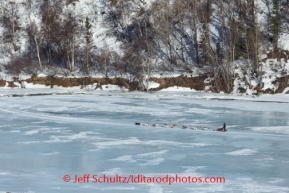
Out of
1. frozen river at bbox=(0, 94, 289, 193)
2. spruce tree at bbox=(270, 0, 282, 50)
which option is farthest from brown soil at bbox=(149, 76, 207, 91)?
frozen river at bbox=(0, 94, 289, 193)

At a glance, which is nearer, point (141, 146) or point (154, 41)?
point (141, 146)

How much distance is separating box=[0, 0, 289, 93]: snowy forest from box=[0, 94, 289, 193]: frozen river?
40.8 feet

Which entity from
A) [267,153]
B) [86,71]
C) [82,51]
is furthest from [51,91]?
[267,153]

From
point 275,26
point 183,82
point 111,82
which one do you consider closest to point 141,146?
point 183,82

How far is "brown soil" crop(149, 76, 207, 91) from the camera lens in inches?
1623

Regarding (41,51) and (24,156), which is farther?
(41,51)

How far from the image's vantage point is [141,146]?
16.6 meters

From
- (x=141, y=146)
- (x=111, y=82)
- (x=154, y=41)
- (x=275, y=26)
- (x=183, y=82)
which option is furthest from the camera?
(x=154, y=41)

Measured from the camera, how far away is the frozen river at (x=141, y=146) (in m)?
11.6

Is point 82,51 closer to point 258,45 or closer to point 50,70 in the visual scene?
point 50,70

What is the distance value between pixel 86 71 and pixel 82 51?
16.1 feet

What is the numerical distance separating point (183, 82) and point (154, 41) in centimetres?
871

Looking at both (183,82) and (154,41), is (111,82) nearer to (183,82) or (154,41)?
(183,82)

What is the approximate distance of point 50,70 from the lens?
46.4m
